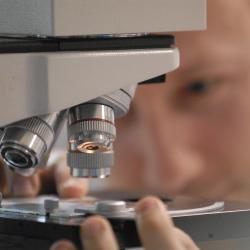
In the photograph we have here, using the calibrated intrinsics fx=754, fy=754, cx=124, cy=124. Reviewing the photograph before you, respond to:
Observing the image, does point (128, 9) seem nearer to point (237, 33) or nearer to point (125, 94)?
point (125, 94)

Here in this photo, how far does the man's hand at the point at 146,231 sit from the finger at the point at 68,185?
33 centimetres

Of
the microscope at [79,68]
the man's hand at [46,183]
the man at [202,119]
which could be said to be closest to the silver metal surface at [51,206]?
the microscope at [79,68]

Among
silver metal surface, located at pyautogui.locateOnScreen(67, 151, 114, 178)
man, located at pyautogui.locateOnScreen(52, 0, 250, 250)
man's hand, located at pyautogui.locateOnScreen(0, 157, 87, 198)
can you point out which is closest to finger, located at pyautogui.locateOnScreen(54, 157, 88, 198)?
man's hand, located at pyautogui.locateOnScreen(0, 157, 87, 198)

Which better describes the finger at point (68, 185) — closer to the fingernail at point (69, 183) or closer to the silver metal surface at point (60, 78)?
the fingernail at point (69, 183)

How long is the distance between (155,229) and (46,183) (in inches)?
19.5

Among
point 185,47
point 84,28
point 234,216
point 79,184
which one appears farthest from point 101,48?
point 185,47

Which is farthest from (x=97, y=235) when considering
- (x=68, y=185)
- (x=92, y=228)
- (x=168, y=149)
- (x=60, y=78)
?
(x=168, y=149)

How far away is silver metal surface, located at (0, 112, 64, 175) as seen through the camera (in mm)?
653

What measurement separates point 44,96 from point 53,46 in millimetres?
53

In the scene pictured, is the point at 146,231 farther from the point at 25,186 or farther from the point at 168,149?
the point at 168,149

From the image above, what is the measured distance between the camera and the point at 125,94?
695mm

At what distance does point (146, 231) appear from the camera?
65 centimetres

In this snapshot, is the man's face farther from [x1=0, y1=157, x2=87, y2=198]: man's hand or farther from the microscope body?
the microscope body

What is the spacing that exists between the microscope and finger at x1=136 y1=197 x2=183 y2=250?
0.05 metres
